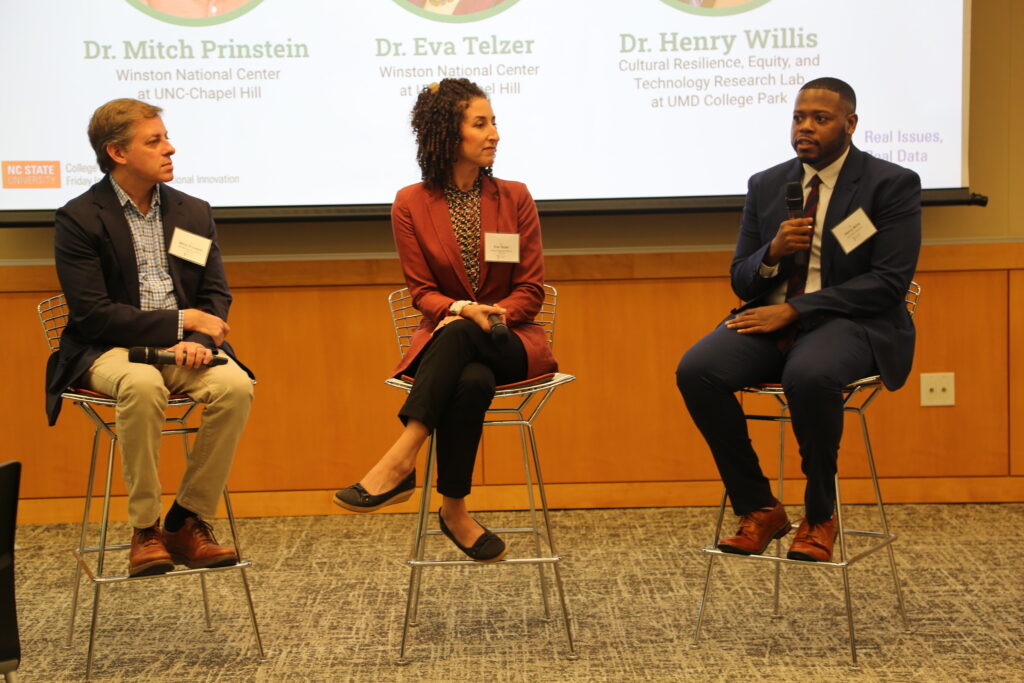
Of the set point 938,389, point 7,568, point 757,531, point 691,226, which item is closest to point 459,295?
point 757,531

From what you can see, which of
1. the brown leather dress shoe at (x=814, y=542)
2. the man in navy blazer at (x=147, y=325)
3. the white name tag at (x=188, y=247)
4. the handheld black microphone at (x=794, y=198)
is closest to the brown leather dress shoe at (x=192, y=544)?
the man in navy blazer at (x=147, y=325)

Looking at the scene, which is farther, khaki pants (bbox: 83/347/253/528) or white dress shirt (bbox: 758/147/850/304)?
white dress shirt (bbox: 758/147/850/304)

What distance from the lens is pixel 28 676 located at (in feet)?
8.76

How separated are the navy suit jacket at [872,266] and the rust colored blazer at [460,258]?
1.90 ft

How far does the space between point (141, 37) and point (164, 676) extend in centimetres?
236

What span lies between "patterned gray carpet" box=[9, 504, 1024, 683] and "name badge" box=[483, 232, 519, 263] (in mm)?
991

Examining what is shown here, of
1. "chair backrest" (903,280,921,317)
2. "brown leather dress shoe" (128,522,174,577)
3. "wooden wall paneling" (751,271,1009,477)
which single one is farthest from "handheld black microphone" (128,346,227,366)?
"wooden wall paneling" (751,271,1009,477)

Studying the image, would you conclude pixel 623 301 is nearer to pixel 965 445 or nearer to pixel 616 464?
pixel 616 464

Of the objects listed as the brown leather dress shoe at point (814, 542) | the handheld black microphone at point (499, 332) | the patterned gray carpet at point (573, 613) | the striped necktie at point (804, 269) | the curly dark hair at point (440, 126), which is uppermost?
the curly dark hair at point (440, 126)

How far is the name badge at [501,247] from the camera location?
2.93 meters

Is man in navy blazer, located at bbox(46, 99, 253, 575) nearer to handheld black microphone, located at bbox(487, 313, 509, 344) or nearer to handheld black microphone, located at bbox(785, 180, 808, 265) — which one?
handheld black microphone, located at bbox(487, 313, 509, 344)

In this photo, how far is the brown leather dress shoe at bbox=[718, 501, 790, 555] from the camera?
9.00ft

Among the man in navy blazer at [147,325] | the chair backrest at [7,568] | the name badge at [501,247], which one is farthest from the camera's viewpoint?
the name badge at [501,247]

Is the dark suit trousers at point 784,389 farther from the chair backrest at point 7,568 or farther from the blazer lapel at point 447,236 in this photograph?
the chair backrest at point 7,568
